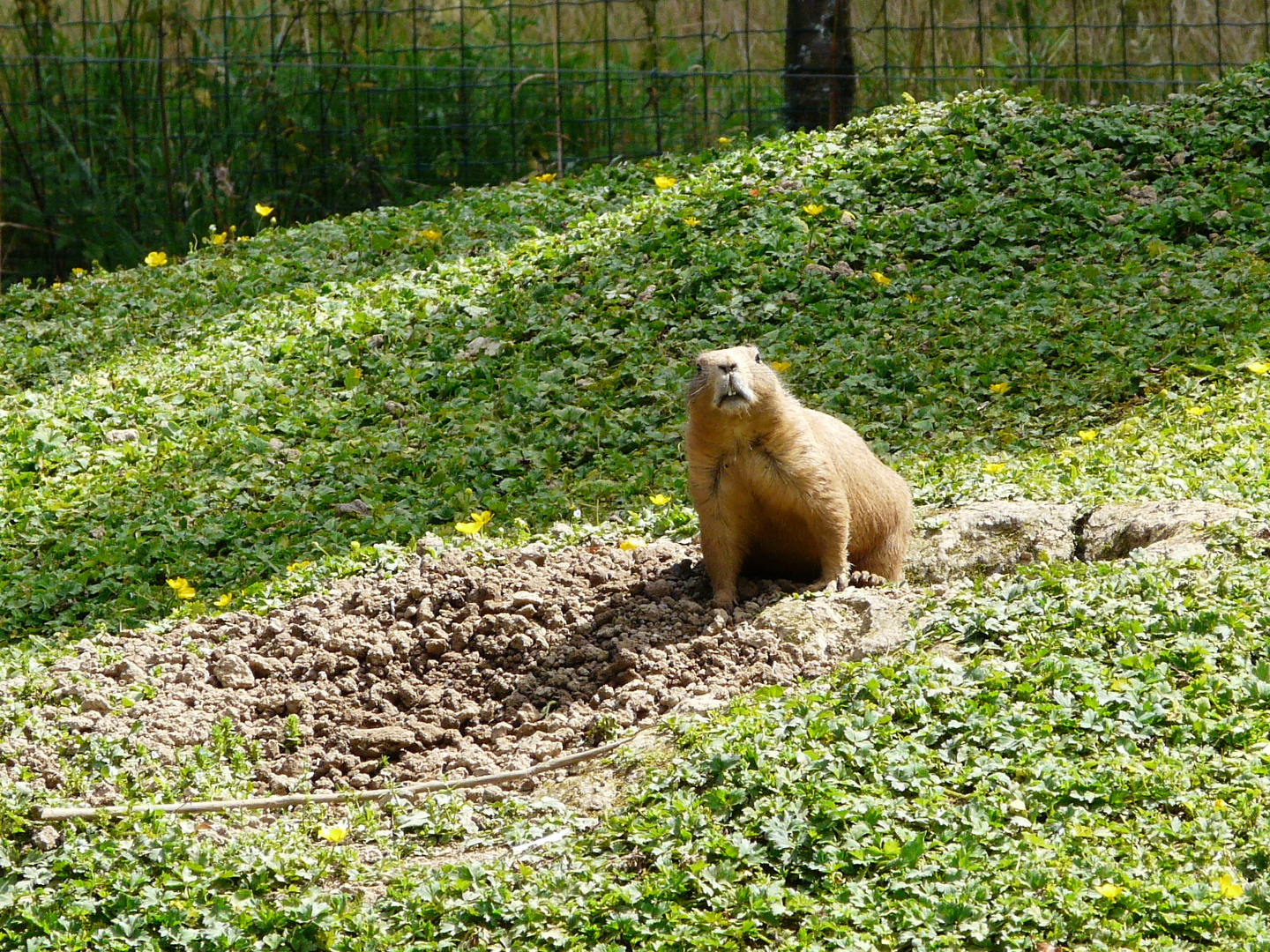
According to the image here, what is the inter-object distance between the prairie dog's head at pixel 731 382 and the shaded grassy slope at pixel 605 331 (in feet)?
4.53

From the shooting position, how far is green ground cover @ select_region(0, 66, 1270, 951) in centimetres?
347

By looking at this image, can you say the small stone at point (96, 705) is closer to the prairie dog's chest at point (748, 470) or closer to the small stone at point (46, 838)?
the small stone at point (46, 838)

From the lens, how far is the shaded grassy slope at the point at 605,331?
725 cm

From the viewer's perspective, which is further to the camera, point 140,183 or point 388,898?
point 140,183

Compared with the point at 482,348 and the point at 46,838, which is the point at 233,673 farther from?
the point at 482,348

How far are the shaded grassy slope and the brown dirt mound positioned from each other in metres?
1.30

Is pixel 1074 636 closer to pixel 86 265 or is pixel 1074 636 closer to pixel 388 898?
pixel 388 898

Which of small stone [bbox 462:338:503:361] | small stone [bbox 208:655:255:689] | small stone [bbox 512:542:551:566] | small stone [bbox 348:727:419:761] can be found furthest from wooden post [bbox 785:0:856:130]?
small stone [bbox 348:727:419:761]

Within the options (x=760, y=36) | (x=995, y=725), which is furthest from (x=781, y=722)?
(x=760, y=36)

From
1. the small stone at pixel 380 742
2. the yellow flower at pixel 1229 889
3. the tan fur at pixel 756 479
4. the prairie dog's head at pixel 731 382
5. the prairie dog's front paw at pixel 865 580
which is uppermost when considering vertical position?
the prairie dog's head at pixel 731 382

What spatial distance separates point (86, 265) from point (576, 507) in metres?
6.81

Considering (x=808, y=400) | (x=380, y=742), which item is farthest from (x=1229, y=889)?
(x=808, y=400)

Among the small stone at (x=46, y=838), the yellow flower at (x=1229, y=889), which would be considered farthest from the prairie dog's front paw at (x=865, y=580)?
the small stone at (x=46, y=838)

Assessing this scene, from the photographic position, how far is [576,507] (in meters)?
6.98
